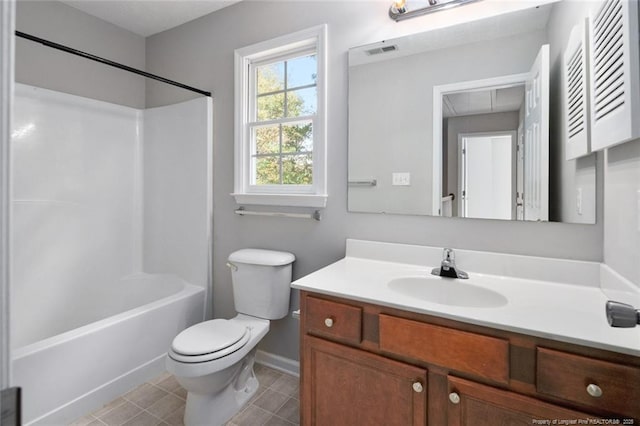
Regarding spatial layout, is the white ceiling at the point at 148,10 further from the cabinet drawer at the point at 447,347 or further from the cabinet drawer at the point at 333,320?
the cabinet drawer at the point at 447,347

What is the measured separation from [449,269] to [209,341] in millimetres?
1219

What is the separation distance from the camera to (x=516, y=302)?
3.85ft

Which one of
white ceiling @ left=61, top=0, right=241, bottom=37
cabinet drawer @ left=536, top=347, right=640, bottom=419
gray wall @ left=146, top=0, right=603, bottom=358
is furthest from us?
white ceiling @ left=61, top=0, right=241, bottom=37

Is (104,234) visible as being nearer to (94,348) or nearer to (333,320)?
(94,348)

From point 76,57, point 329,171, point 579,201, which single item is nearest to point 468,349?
point 579,201

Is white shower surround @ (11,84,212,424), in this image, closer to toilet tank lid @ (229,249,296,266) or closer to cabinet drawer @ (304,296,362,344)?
toilet tank lid @ (229,249,296,266)

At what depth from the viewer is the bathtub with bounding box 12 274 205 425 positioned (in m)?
1.54

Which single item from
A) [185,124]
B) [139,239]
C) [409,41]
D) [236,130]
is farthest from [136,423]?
[409,41]

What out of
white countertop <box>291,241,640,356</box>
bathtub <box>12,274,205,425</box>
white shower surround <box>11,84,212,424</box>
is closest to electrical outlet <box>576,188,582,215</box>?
white countertop <box>291,241,640,356</box>

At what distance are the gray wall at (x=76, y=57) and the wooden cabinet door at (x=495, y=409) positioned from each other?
3.00 metres

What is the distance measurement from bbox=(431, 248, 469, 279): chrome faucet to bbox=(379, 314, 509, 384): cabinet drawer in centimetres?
43

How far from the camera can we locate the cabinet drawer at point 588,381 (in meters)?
0.85

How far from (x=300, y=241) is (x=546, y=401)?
4.59ft

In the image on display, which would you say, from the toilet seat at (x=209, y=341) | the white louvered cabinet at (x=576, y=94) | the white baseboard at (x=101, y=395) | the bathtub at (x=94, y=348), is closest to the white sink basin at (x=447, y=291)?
the white louvered cabinet at (x=576, y=94)
